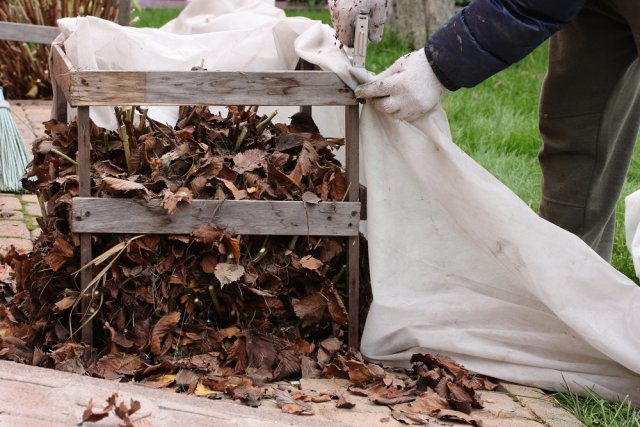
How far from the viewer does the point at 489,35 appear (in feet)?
8.75

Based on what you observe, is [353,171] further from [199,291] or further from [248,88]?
[199,291]

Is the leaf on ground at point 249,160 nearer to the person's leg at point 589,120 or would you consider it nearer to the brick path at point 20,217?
the brick path at point 20,217

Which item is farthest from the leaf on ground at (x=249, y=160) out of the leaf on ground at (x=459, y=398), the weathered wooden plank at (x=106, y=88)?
the leaf on ground at (x=459, y=398)

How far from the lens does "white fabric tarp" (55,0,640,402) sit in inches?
108

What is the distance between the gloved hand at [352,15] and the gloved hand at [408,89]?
0.17 metres

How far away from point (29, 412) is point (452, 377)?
1.20 meters

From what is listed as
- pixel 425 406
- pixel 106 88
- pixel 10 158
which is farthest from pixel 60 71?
pixel 10 158

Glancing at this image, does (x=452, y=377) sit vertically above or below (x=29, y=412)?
below

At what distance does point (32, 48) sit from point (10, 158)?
2681 mm

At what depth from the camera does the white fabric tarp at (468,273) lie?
8.97 ft

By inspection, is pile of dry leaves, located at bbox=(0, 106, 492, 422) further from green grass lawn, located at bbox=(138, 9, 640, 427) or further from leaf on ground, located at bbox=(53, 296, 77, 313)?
green grass lawn, located at bbox=(138, 9, 640, 427)

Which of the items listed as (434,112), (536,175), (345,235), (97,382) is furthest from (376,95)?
(536,175)

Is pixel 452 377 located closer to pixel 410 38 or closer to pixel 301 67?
pixel 301 67

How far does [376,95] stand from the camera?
2768 mm
